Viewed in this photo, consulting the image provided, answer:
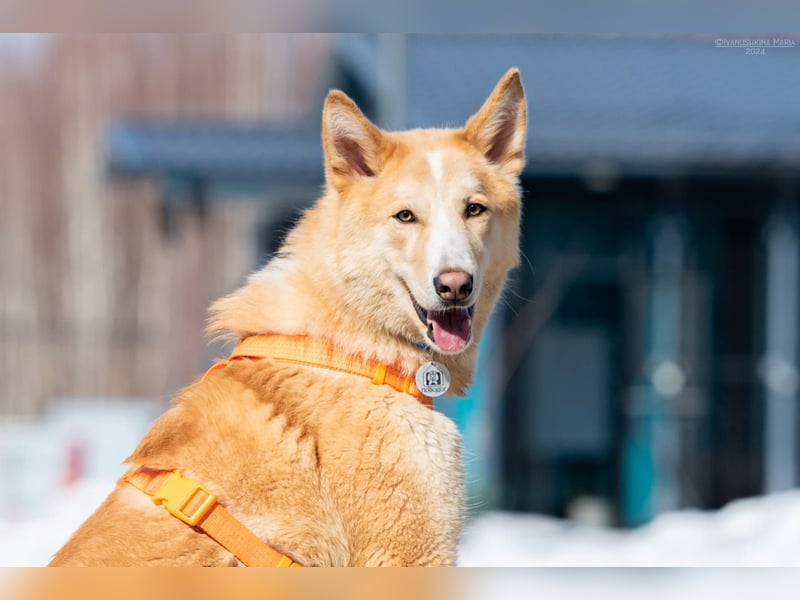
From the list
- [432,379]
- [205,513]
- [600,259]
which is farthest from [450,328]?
[600,259]

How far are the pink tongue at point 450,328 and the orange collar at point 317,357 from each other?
131mm

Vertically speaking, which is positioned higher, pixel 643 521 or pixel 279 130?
pixel 279 130

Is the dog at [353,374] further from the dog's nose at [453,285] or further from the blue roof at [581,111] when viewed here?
the blue roof at [581,111]

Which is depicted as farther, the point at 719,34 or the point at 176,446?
the point at 719,34

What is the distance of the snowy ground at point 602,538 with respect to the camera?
19.3 feet

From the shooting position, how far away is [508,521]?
743 centimetres

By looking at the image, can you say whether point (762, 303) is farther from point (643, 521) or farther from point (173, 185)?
point (173, 185)

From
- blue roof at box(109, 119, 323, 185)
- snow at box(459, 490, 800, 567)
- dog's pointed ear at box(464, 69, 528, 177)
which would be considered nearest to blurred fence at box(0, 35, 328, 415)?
blue roof at box(109, 119, 323, 185)

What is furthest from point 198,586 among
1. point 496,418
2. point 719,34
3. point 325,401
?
point 496,418

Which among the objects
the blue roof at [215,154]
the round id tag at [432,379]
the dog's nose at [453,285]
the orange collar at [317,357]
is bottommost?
the round id tag at [432,379]

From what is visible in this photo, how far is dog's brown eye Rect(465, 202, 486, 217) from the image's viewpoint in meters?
2.51

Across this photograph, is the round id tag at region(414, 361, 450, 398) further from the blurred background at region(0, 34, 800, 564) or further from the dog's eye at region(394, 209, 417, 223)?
the blurred background at region(0, 34, 800, 564)

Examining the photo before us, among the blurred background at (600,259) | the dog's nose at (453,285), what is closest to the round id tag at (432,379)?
the dog's nose at (453,285)

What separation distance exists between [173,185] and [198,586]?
660 centimetres
